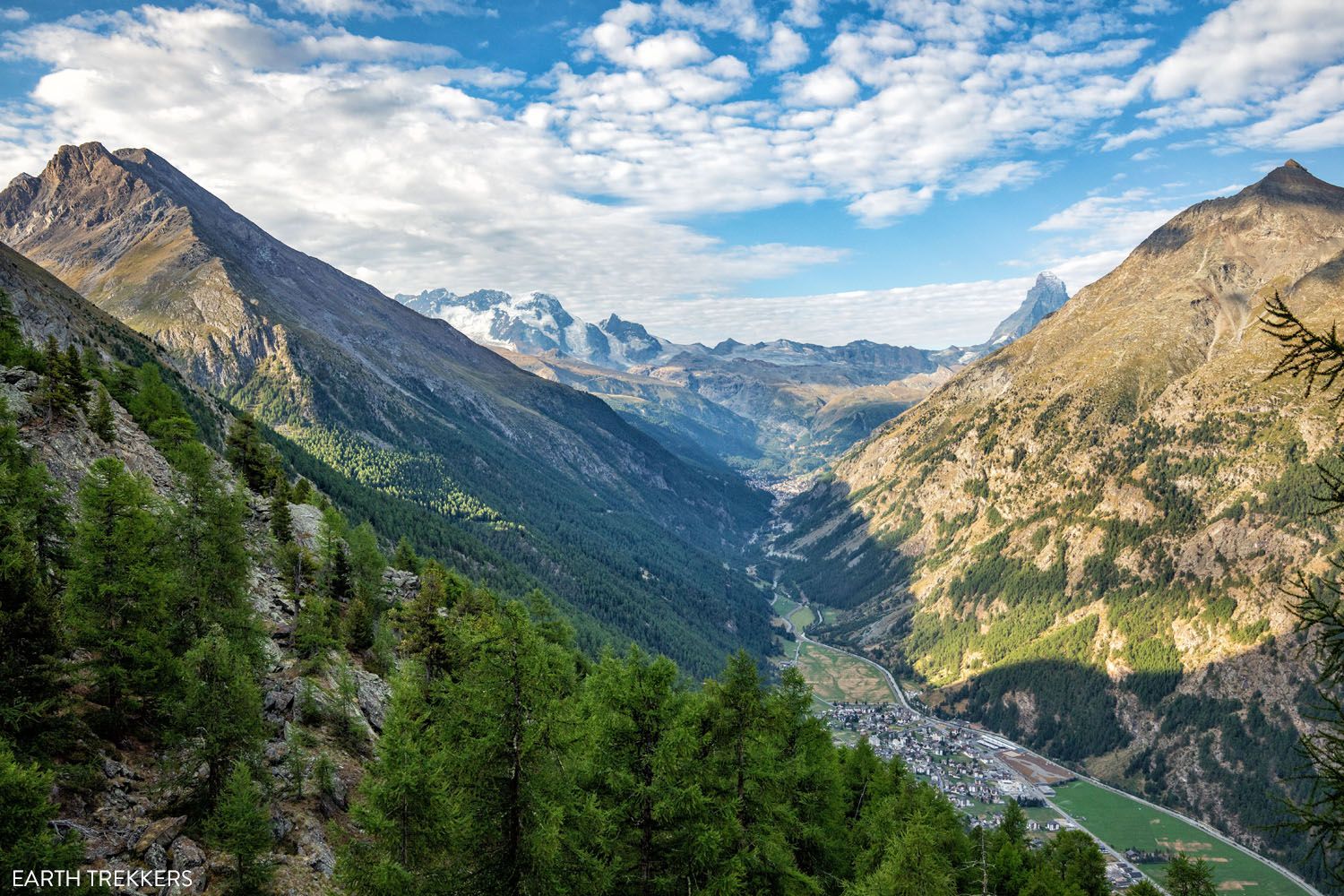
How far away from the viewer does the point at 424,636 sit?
52281mm

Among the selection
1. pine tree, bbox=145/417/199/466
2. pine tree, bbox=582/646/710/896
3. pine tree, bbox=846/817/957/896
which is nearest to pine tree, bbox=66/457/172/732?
pine tree, bbox=582/646/710/896

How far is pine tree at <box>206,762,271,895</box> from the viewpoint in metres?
25.9

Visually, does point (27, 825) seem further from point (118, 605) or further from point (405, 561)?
point (405, 561)

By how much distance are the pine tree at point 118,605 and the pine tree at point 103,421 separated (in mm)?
28809

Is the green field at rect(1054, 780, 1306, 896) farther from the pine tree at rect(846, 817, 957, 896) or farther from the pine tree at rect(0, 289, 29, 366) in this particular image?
the pine tree at rect(0, 289, 29, 366)

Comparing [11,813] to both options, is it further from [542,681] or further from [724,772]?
[724,772]

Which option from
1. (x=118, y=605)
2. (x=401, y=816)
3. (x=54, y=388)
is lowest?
(x=401, y=816)

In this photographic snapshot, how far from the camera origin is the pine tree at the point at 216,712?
28500 mm

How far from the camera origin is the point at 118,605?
3000 cm

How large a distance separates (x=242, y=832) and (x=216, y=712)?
560 cm

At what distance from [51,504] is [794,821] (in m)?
41.7

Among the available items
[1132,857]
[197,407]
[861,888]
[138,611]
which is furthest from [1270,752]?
[197,407]

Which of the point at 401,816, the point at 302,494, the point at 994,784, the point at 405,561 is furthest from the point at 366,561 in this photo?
the point at 994,784

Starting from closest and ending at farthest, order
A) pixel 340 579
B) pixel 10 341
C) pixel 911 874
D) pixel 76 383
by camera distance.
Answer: pixel 911 874
pixel 76 383
pixel 10 341
pixel 340 579
